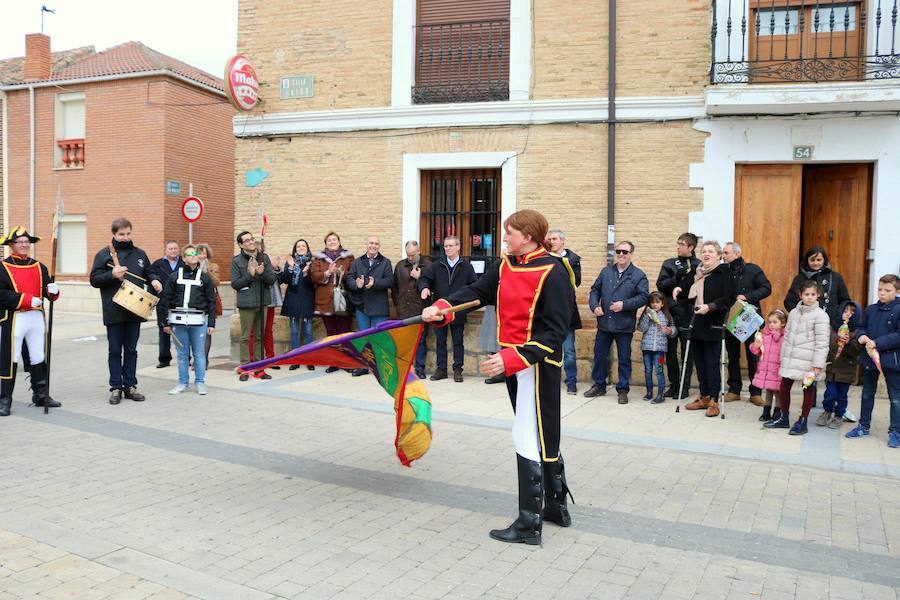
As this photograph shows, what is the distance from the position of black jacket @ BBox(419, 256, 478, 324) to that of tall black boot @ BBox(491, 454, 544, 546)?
18.6 ft

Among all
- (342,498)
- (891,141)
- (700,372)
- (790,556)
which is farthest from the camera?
(891,141)

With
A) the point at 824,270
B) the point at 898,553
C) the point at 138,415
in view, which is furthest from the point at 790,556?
the point at 138,415

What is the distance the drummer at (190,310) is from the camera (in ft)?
30.9

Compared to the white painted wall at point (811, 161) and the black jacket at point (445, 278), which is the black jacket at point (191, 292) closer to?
the black jacket at point (445, 278)

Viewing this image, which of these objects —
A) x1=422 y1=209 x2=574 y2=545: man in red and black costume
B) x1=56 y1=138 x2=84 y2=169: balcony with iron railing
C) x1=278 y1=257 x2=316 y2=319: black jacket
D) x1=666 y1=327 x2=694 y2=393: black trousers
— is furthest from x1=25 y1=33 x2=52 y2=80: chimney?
A: x1=422 y1=209 x2=574 y2=545: man in red and black costume

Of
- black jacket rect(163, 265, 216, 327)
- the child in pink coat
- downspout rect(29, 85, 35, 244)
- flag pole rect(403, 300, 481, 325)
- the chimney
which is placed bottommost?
the child in pink coat

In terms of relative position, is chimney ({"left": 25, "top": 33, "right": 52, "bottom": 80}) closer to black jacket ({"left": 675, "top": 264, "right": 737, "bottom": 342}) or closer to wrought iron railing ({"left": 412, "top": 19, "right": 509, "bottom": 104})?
wrought iron railing ({"left": 412, "top": 19, "right": 509, "bottom": 104})

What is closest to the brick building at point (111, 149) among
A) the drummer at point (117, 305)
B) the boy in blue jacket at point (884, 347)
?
the drummer at point (117, 305)

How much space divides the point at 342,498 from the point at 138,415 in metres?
3.72

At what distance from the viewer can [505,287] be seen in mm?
4801

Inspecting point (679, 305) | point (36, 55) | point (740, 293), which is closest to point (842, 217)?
point (740, 293)

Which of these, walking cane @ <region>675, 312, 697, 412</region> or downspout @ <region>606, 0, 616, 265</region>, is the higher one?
downspout @ <region>606, 0, 616, 265</region>

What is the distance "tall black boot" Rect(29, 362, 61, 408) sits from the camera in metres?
8.60

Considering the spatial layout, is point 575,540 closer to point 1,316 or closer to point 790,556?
point 790,556
